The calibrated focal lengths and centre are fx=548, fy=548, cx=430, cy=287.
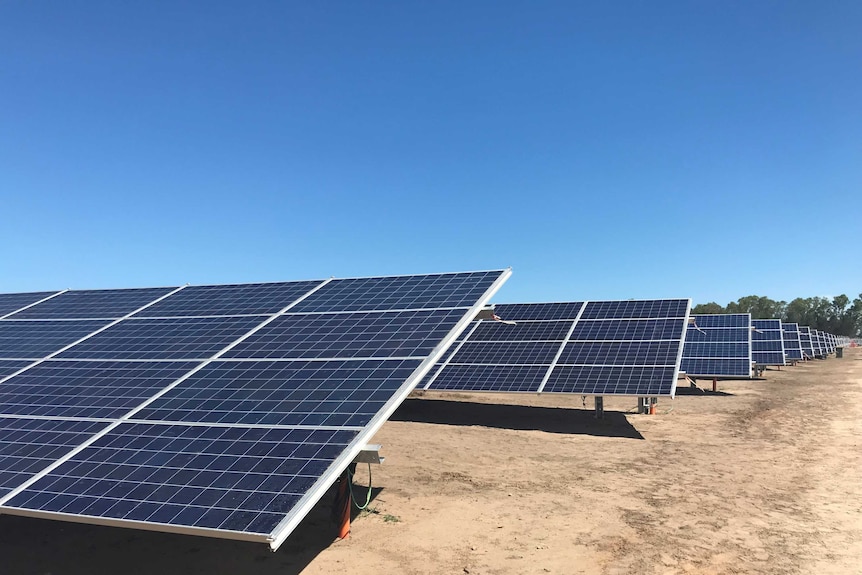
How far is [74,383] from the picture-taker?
11438 mm

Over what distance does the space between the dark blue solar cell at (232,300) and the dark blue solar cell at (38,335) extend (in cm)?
162

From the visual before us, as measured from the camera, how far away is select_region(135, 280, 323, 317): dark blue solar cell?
15406 mm

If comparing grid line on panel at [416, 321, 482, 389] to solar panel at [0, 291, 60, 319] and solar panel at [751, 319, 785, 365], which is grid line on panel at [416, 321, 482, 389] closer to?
solar panel at [0, 291, 60, 319]

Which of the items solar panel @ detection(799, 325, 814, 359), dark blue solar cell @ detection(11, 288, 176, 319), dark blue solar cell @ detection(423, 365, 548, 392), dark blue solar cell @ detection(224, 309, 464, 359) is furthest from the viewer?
solar panel @ detection(799, 325, 814, 359)

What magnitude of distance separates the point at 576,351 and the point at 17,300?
22023 millimetres

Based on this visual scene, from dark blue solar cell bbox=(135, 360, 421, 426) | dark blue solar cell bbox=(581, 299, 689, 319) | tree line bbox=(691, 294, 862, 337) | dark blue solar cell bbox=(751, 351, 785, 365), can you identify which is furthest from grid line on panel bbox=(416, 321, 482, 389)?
tree line bbox=(691, 294, 862, 337)

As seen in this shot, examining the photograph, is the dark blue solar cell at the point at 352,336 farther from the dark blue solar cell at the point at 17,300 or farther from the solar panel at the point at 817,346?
the solar panel at the point at 817,346

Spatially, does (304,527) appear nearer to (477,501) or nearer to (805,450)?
(477,501)

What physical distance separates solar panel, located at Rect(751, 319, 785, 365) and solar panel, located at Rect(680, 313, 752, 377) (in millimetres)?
5213

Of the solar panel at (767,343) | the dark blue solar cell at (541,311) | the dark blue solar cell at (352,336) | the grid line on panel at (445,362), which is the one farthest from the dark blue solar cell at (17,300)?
the solar panel at (767,343)

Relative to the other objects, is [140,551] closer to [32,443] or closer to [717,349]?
[32,443]

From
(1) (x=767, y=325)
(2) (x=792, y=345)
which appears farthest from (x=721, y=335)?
(2) (x=792, y=345)

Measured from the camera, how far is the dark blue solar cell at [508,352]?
23.7 metres

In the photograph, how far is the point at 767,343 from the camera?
44.7 meters
